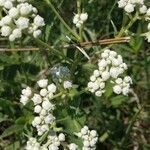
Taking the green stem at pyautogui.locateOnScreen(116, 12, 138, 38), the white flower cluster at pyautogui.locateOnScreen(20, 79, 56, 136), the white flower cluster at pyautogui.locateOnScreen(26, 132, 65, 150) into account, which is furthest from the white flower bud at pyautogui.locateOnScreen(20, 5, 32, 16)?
the white flower cluster at pyautogui.locateOnScreen(26, 132, 65, 150)

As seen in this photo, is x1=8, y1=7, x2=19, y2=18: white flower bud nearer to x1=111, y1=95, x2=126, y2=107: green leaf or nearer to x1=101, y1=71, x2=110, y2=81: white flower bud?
x1=101, y1=71, x2=110, y2=81: white flower bud

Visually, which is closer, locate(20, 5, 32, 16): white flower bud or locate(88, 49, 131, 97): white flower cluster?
locate(20, 5, 32, 16): white flower bud

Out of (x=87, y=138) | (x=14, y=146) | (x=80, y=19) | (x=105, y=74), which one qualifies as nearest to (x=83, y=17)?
(x=80, y=19)

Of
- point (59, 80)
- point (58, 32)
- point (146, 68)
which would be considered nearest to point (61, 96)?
point (59, 80)

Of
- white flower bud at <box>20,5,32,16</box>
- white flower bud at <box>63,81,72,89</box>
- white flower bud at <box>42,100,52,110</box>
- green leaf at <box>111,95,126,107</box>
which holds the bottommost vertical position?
green leaf at <box>111,95,126,107</box>

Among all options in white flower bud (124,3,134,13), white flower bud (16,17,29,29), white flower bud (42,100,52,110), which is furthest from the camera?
white flower bud (124,3,134,13)

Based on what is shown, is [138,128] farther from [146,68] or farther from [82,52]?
[82,52]

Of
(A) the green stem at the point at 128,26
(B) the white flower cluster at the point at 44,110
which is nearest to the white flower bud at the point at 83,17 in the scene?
(A) the green stem at the point at 128,26

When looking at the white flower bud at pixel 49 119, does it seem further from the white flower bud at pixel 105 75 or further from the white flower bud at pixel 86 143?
A: the white flower bud at pixel 105 75
